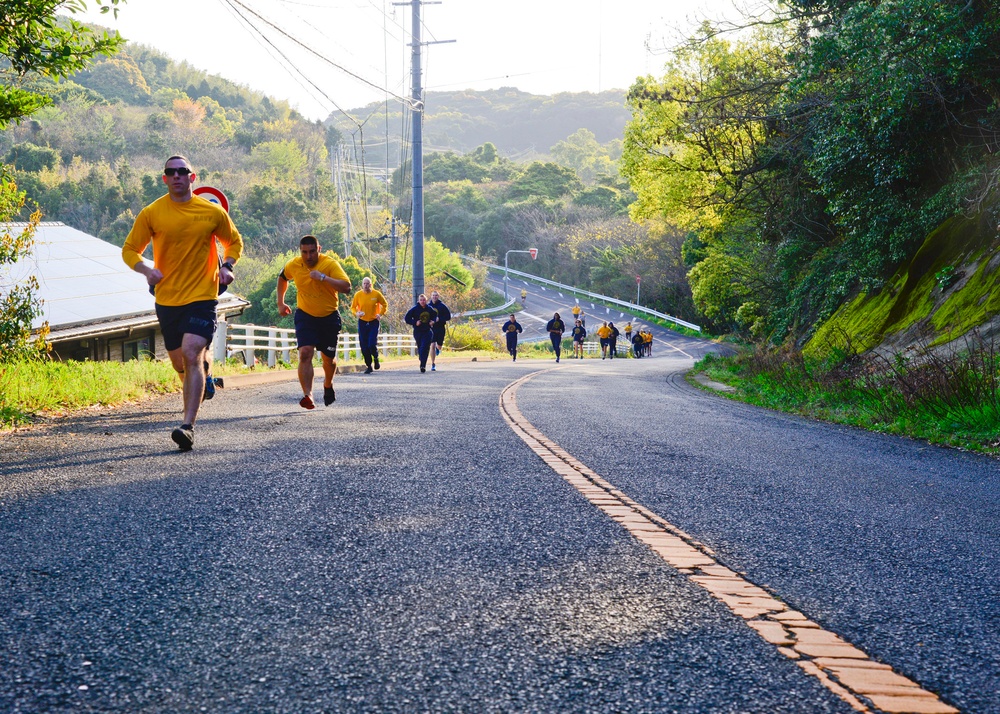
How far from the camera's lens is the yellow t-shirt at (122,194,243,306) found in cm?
668

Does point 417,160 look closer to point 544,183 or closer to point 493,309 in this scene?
point 493,309

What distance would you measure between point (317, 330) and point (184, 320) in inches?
106

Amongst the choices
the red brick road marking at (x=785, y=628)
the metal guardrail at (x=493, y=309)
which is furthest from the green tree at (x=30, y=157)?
the red brick road marking at (x=785, y=628)

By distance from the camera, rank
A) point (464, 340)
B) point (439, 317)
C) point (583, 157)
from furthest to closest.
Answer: point (583, 157) → point (464, 340) → point (439, 317)

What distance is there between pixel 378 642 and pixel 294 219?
265 ft

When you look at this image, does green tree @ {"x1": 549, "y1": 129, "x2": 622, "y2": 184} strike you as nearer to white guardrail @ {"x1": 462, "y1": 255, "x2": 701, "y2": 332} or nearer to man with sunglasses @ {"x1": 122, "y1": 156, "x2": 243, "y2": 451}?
white guardrail @ {"x1": 462, "y1": 255, "x2": 701, "y2": 332}

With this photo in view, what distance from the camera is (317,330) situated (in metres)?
9.44

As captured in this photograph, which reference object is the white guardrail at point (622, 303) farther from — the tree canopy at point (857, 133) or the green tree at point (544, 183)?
the tree canopy at point (857, 133)

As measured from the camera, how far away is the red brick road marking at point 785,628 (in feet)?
7.65

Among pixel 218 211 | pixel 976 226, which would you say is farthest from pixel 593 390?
pixel 218 211

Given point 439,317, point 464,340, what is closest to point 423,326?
point 439,317

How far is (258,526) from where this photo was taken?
4.17m

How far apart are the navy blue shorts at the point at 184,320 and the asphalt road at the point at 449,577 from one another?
2.92 ft

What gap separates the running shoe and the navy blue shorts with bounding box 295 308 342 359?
2964 mm
